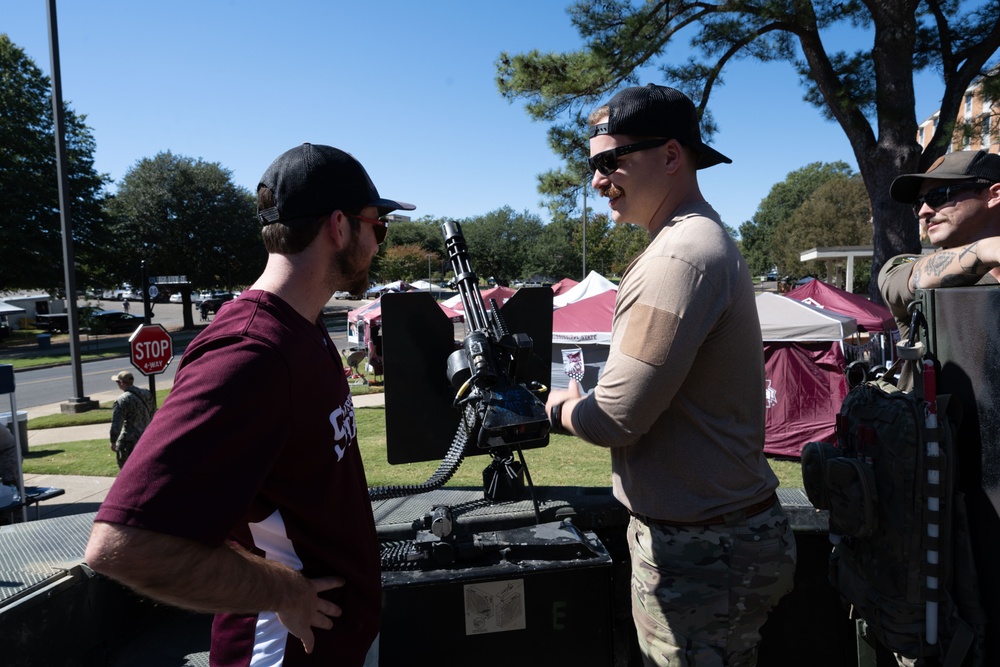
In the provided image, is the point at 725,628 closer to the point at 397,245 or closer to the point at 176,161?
the point at 176,161

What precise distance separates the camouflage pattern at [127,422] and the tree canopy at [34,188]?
2841cm

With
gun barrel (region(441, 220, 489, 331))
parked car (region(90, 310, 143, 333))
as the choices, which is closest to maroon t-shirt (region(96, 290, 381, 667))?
gun barrel (region(441, 220, 489, 331))

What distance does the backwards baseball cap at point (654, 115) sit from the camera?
70.0 inches

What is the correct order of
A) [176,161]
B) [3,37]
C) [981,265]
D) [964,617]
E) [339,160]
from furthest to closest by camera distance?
[176,161], [3,37], [981,265], [964,617], [339,160]

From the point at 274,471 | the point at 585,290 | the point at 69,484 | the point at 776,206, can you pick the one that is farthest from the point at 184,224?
the point at 776,206

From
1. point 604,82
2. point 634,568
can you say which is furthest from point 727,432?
point 604,82

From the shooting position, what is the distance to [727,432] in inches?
67.2

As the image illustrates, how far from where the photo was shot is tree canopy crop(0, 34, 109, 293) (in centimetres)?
3027

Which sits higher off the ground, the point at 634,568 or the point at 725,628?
the point at 634,568

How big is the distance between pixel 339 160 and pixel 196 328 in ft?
133

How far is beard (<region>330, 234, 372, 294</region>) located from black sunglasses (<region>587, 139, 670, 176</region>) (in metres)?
0.72

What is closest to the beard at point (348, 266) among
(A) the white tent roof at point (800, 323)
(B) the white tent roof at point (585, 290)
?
(A) the white tent roof at point (800, 323)

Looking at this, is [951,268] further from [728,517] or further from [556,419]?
[556,419]

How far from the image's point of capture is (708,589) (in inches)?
67.7
